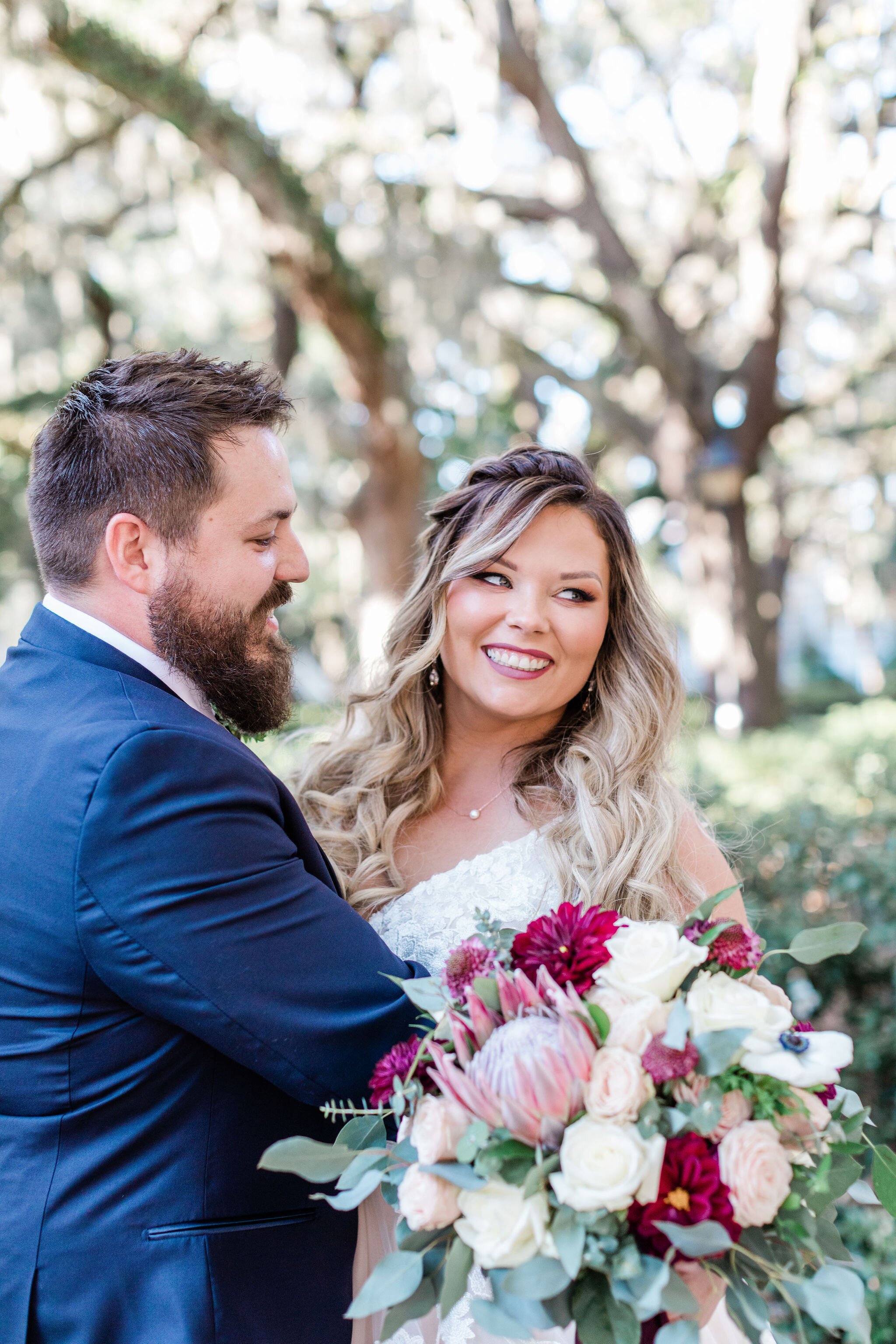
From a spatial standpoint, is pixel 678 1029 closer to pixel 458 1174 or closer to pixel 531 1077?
pixel 531 1077

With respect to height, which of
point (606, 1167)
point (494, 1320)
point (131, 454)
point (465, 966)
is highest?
point (131, 454)

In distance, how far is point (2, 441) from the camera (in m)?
13.6

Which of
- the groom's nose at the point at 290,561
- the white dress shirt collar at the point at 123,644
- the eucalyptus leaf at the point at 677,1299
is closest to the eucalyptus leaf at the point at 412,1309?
the eucalyptus leaf at the point at 677,1299

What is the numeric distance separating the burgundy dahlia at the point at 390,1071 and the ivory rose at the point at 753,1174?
1.51ft

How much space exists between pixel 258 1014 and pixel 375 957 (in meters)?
0.24

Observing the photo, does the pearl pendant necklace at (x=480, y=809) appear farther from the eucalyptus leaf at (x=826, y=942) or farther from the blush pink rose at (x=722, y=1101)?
the blush pink rose at (x=722, y=1101)

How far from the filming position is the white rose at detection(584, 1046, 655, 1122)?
141cm

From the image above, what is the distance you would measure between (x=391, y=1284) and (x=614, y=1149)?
37 centimetres

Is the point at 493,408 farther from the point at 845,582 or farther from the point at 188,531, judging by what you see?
the point at 845,582

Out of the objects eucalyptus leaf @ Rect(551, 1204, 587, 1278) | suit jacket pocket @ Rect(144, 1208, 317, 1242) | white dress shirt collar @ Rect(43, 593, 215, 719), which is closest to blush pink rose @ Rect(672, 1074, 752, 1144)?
eucalyptus leaf @ Rect(551, 1204, 587, 1278)

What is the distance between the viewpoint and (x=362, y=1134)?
173cm

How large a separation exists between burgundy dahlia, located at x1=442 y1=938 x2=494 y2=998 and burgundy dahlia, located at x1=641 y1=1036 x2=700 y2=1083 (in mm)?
274

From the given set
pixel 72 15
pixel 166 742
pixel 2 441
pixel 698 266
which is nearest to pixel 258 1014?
pixel 166 742

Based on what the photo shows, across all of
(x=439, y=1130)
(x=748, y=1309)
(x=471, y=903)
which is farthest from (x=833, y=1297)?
(x=471, y=903)
